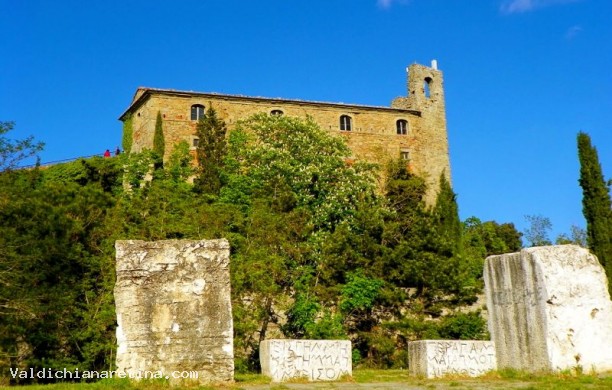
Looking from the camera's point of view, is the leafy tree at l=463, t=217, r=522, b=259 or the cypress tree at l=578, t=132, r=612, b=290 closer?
the cypress tree at l=578, t=132, r=612, b=290

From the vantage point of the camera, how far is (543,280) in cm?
1394

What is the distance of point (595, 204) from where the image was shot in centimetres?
3512

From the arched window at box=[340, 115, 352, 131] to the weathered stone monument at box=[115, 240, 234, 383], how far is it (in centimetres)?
3762

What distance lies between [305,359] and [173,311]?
4521mm

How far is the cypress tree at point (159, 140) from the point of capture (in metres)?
43.1

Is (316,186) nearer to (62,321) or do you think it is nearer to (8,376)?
(62,321)

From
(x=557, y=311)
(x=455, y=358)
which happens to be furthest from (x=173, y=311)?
(x=557, y=311)

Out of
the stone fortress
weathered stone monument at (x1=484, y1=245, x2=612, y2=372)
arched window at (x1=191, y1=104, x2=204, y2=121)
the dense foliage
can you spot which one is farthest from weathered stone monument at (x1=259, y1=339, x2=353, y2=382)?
arched window at (x1=191, y1=104, x2=204, y2=121)

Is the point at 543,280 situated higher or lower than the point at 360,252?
lower

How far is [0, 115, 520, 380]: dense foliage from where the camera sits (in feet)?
62.7

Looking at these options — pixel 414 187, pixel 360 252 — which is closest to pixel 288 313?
pixel 360 252

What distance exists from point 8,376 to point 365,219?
54.5ft

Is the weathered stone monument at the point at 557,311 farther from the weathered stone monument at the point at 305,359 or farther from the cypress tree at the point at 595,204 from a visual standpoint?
the cypress tree at the point at 595,204

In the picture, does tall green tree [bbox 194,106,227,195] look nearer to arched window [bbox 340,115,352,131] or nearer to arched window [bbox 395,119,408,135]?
arched window [bbox 340,115,352,131]
